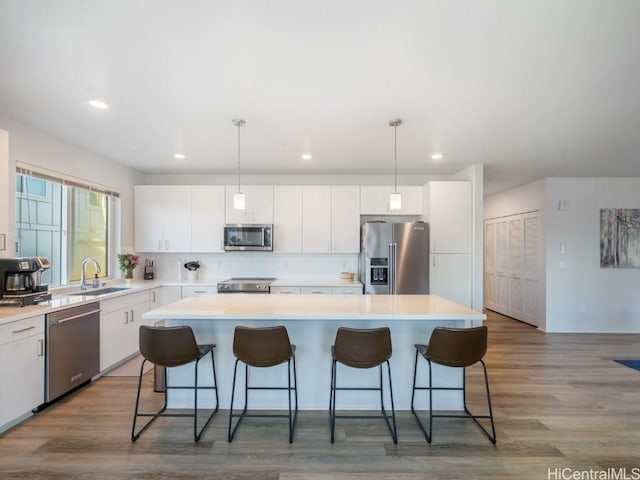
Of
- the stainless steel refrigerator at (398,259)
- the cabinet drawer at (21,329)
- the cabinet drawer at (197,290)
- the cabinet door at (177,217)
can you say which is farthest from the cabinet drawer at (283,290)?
the cabinet drawer at (21,329)

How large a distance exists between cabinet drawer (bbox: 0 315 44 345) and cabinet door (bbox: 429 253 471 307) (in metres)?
4.31

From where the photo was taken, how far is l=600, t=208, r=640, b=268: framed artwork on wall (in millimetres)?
5035

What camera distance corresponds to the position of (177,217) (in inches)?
189

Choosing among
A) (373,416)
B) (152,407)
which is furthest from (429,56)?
(152,407)

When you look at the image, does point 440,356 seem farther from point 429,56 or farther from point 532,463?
point 429,56

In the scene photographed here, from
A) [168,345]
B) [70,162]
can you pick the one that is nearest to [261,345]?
[168,345]

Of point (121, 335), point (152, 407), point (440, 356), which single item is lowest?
point (152, 407)

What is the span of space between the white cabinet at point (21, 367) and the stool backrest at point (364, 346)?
94.3 inches

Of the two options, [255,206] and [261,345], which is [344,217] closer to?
[255,206]

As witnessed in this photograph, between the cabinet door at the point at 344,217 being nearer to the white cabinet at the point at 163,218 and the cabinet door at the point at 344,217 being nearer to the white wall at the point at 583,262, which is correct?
the white cabinet at the point at 163,218

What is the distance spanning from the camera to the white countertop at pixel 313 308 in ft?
7.43

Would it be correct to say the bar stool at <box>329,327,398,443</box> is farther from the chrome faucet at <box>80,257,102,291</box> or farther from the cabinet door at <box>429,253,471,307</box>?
the chrome faucet at <box>80,257,102,291</box>

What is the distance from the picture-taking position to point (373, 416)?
7.93ft

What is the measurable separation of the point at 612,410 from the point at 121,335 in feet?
15.9
